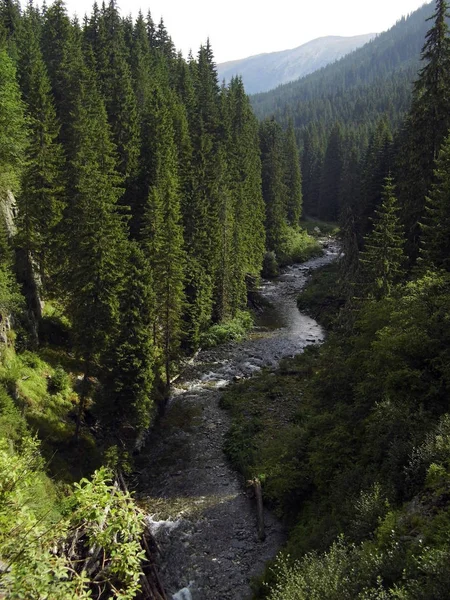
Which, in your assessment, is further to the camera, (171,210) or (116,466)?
(171,210)

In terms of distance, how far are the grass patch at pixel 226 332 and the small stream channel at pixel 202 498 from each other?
2.98 m

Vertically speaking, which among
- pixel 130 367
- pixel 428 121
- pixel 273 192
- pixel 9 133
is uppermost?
pixel 9 133

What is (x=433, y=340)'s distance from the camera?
1636cm

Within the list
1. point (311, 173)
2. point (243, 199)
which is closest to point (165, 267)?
point (243, 199)

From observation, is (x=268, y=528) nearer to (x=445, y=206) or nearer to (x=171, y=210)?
(x=445, y=206)

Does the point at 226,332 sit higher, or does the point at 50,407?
the point at 50,407

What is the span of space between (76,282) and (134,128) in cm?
2609

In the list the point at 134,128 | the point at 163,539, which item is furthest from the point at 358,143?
the point at 163,539

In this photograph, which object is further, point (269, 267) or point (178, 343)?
point (269, 267)

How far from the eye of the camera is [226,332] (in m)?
44.5

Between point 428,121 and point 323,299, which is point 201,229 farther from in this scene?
point 428,121

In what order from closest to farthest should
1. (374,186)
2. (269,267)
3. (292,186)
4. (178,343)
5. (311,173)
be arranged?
(178,343), (374,186), (269,267), (292,186), (311,173)

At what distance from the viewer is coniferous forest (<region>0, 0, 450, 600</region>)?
8.80m

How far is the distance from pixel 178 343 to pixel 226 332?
11199 mm
